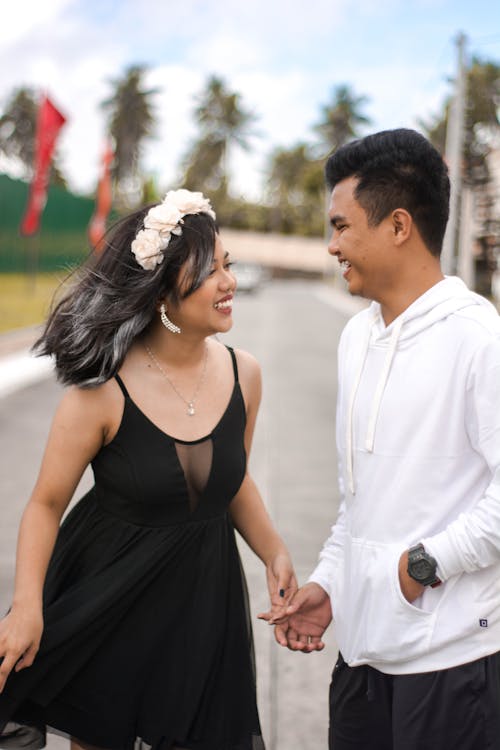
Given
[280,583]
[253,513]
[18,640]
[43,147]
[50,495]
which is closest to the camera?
[18,640]

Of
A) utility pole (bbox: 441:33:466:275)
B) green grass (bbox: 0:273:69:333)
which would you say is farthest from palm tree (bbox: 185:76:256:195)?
utility pole (bbox: 441:33:466:275)

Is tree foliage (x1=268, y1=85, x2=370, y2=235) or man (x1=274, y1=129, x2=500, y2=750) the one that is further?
tree foliage (x1=268, y1=85, x2=370, y2=235)

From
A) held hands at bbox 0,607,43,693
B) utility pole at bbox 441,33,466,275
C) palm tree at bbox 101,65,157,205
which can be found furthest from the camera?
palm tree at bbox 101,65,157,205

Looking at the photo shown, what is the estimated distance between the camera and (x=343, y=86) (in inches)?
2896

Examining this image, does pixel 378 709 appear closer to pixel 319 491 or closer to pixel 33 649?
pixel 33 649

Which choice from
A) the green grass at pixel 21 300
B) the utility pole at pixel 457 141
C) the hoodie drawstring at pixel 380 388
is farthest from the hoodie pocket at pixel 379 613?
the utility pole at pixel 457 141

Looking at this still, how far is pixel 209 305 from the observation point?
7.28 ft

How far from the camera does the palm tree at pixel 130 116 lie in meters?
70.4

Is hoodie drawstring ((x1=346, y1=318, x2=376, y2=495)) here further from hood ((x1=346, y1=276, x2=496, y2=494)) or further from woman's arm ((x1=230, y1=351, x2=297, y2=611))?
woman's arm ((x1=230, y1=351, x2=297, y2=611))

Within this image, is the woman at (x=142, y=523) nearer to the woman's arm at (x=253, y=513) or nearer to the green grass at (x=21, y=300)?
the woman's arm at (x=253, y=513)

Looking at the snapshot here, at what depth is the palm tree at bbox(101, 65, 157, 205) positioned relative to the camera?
2773 inches

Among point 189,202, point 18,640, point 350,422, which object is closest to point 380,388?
point 350,422

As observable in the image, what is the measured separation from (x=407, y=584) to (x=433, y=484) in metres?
0.20

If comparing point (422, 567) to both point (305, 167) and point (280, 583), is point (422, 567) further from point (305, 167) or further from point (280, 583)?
point (305, 167)
